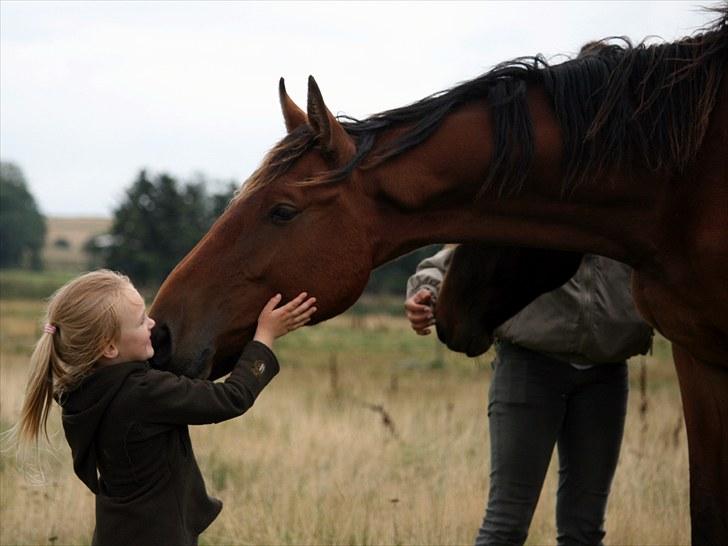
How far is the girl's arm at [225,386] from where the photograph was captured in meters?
2.98

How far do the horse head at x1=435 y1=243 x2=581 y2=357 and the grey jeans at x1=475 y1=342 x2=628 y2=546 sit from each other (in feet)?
1.13

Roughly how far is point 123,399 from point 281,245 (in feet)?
2.16

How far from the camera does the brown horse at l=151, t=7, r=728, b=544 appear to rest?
10.4 ft

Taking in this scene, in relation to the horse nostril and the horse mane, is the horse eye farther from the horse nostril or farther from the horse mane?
the horse nostril

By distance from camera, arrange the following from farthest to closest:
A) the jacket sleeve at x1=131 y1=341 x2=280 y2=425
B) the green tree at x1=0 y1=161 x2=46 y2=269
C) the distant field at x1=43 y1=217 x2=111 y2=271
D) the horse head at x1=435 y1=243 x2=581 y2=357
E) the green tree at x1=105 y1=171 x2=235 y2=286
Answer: the distant field at x1=43 y1=217 x2=111 y2=271, the green tree at x1=0 y1=161 x2=46 y2=269, the green tree at x1=105 y1=171 x2=235 y2=286, the horse head at x1=435 y1=243 x2=581 y2=357, the jacket sleeve at x1=131 y1=341 x2=280 y2=425

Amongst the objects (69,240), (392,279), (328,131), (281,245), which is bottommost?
(392,279)

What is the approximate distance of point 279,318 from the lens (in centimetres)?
316

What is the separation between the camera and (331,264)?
3205 mm

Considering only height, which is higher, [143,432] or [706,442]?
[143,432]

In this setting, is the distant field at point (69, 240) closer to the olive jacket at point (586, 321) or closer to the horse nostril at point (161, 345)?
the olive jacket at point (586, 321)

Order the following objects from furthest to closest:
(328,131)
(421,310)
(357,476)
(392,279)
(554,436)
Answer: (392,279) → (357,476) → (554,436) → (421,310) → (328,131)

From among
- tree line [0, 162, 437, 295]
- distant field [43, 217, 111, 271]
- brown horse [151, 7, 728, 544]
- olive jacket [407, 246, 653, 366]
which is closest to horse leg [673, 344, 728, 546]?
brown horse [151, 7, 728, 544]

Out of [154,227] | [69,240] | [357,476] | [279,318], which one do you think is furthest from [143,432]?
[69,240]

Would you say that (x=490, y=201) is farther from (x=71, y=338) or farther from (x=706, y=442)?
(x=71, y=338)
